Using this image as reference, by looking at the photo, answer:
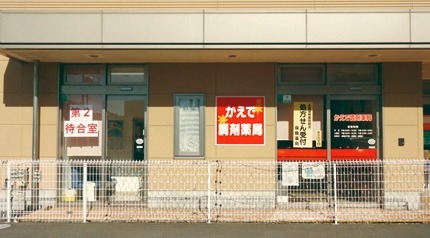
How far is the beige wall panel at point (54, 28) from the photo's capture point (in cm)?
843

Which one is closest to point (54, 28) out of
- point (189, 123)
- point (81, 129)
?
point (81, 129)

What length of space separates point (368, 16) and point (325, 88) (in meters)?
2.06

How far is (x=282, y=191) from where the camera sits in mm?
9531

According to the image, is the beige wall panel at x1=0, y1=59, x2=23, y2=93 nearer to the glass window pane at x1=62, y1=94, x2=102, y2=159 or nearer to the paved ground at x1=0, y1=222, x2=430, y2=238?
the glass window pane at x1=62, y1=94, x2=102, y2=159

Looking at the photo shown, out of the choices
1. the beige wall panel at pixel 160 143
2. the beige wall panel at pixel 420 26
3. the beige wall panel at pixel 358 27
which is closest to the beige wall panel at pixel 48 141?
the beige wall panel at pixel 160 143

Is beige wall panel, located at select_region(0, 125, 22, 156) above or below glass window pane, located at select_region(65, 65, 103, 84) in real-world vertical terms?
below

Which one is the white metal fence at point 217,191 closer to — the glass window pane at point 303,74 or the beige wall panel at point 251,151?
the beige wall panel at point 251,151

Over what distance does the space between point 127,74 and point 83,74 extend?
98 centimetres


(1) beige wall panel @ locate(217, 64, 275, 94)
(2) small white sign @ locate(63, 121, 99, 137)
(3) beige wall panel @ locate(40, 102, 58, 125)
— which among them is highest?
(1) beige wall panel @ locate(217, 64, 275, 94)

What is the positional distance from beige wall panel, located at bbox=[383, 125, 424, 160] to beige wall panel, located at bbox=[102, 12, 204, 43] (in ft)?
14.9

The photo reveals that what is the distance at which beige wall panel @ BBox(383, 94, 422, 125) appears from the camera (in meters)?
9.84

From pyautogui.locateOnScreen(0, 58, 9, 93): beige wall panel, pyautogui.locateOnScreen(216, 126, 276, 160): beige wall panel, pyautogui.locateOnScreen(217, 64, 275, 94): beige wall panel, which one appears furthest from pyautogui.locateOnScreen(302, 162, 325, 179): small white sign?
pyautogui.locateOnScreen(0, 58, 9, 93): beige wall panel

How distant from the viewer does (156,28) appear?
27.7 feet

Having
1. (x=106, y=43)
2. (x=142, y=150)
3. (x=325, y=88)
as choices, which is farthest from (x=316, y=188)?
(x=106, y=43)
